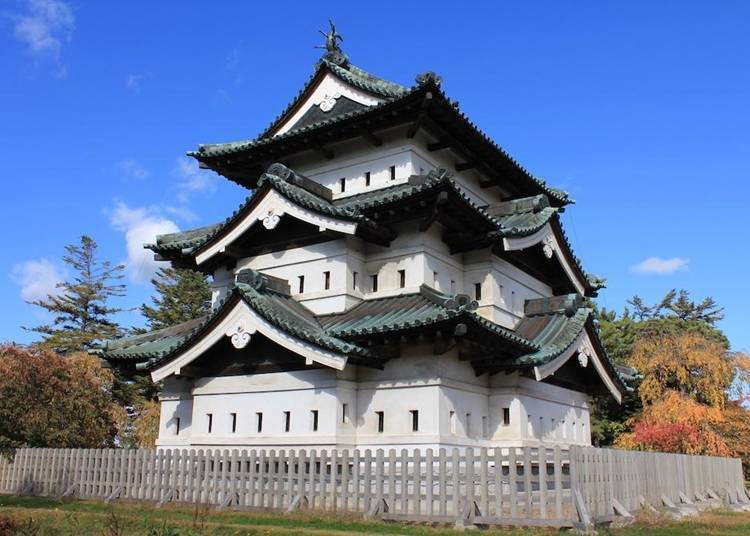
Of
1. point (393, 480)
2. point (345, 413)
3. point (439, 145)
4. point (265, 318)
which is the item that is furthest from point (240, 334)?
point (439, 145)

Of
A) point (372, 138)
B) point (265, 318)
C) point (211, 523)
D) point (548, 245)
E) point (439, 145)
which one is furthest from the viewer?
point (548, 245)

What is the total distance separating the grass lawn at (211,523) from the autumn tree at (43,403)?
139 inches

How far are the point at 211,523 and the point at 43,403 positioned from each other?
460 inches

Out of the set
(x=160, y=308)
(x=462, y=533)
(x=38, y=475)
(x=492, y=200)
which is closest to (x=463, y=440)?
(x=462, y=533)

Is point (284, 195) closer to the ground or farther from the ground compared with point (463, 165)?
closer to the ground

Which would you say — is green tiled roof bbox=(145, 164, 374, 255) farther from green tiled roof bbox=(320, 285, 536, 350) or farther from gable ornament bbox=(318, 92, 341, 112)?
gable ornament bbox=(318, 92, 341, 112)

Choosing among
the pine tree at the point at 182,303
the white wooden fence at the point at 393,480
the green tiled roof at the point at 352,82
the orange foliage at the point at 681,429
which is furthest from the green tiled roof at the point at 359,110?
the pine tree at the point at 182,303

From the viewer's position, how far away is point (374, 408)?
19000 mm

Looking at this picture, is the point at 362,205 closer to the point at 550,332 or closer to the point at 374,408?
the point at 374,408

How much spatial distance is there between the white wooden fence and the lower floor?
0.98 metres

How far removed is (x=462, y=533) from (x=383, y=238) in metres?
9.59

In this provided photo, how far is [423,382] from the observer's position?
59.8ft

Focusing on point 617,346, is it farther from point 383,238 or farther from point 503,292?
point 383,238

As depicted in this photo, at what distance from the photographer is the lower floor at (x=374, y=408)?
18.3 metres
